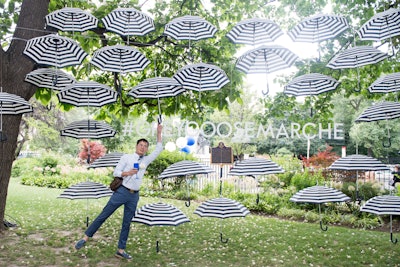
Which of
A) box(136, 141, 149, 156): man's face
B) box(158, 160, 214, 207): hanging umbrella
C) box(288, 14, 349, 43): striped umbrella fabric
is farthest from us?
box(136, 141, 149, 156): man's face

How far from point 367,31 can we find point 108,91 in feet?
13.5

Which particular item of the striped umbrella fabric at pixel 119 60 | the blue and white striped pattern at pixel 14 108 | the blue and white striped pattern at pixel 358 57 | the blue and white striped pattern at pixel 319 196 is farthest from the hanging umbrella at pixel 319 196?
the blue and white striped pattern at pixel 14 108

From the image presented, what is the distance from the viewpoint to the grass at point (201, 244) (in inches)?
251

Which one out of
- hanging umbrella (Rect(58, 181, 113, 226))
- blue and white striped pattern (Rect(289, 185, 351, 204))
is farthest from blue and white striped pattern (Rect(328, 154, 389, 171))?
hanging umbrella (Rect(58, 181, 113, 226))

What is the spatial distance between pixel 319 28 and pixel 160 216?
3.71 m

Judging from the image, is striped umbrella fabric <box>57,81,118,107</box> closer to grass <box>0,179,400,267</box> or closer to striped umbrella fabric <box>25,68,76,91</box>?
striped umbrella fabric <box>25,68,76,91</box>

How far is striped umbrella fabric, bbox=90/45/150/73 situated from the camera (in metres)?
5.89

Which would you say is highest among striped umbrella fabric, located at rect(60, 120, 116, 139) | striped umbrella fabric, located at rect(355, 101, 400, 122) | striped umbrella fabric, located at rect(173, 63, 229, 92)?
striped umbrella fabric, located at rect(173, 63, 229, 92)

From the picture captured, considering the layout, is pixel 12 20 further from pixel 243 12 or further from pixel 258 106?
pixel 258 106

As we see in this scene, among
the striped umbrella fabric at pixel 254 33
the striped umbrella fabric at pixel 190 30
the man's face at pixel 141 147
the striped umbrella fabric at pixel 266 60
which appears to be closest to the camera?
the striped umbrella fabric at pixel 266 60

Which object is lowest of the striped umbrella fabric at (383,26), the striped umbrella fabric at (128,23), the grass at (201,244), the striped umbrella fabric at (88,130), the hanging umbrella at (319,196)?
the grass at (201,244)

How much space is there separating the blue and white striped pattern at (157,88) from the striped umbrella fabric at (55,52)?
3.30 feet

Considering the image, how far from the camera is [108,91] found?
20.5 ft

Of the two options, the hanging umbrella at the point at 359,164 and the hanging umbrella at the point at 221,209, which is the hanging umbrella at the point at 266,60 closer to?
the hanging umbrella at the point at 359,164
